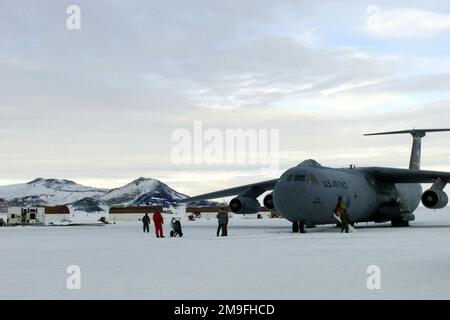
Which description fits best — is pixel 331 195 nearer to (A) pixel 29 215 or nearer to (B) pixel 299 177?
(B) pixel 299 177

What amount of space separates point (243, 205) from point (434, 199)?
427 inches

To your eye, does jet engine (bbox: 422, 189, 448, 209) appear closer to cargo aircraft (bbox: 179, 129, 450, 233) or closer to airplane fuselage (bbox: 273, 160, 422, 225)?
cargo aircraft (bbox: 179, 129, 450, 233)

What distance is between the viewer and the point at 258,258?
15.8 m

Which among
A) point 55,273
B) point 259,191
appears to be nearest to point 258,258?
point 55,273

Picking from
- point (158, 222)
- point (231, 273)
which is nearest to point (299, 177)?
point (158, 222)

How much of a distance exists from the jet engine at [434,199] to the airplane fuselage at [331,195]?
317 cm

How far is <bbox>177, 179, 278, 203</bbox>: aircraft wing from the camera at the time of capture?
39.4 m

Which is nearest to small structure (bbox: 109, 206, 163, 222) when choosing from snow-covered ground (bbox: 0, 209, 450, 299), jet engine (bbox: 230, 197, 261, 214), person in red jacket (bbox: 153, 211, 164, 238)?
jet engine (bbox: 230, 197, 261, 214)

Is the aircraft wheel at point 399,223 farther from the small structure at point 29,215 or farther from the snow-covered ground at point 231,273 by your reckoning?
the small structure at point 29,215

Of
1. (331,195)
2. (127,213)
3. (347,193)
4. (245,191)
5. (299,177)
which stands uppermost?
(299,177)

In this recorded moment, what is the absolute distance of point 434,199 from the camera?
3534 centimetres

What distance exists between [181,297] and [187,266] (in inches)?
174

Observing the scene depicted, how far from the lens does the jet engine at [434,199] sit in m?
35.2
